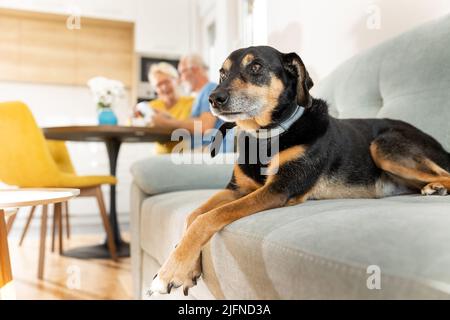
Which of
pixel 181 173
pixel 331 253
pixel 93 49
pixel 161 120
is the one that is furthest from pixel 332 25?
pixel 93 49

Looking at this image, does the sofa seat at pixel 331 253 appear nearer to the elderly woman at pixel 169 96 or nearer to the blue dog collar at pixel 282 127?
the blue dog collar at pixel 282 127

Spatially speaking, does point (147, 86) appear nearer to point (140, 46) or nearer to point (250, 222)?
point (140, 46)

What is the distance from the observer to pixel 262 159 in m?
1.11

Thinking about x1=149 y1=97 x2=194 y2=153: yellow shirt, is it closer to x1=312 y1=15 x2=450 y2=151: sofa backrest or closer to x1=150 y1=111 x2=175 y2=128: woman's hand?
x1=150 y1=111 x2=175 y2=128: woman's hand

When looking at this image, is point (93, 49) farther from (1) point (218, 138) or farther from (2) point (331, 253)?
(2) point (331, 253)

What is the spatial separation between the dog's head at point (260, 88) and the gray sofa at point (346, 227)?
289 millimetres

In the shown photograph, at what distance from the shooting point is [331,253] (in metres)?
0.60

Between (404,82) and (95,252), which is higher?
(404,82)

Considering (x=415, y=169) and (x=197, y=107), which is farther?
(x=197, y=107)

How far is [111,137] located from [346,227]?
2438 mm

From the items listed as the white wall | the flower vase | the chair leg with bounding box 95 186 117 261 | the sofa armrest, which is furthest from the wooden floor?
the white wall

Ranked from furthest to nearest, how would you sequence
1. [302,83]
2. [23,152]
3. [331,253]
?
[23,152], [302,83], [331,253]
